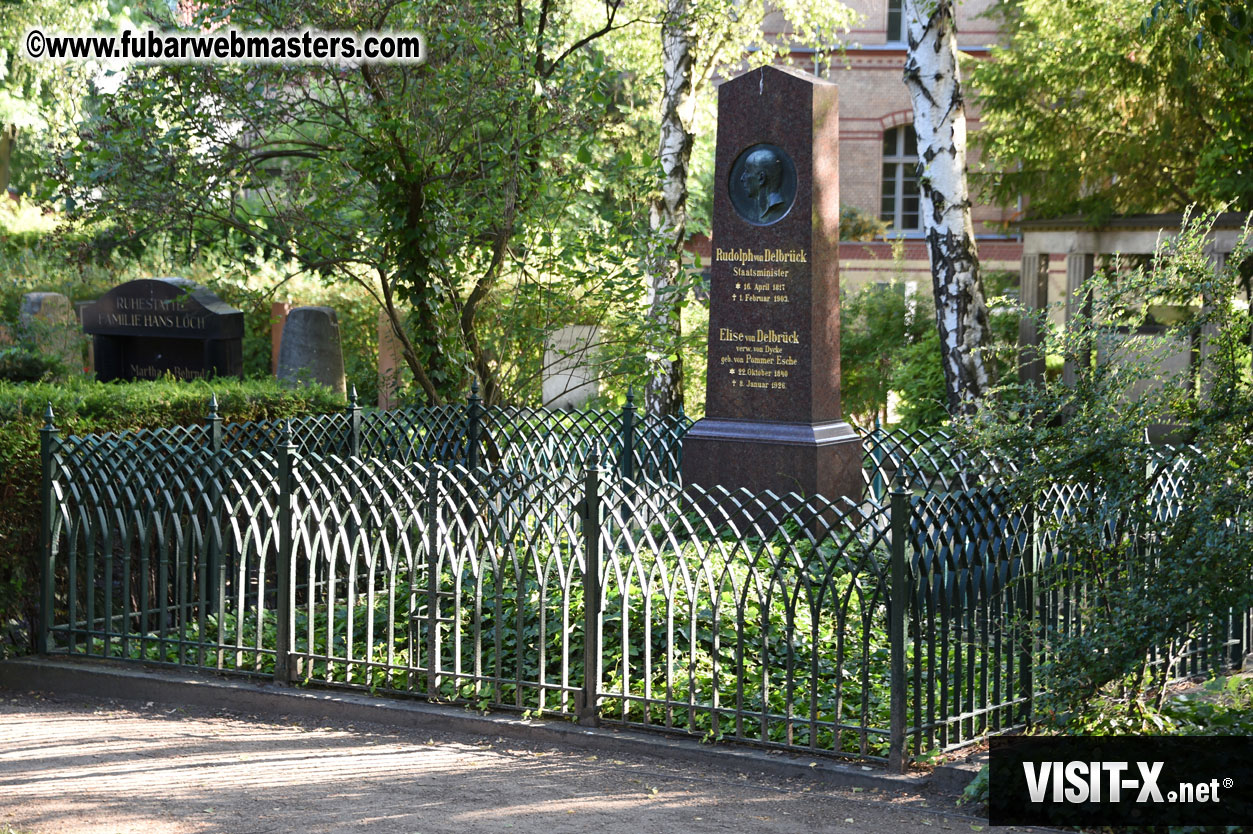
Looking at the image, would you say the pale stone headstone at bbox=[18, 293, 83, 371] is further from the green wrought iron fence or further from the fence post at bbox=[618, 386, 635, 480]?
the green wrought iron fence

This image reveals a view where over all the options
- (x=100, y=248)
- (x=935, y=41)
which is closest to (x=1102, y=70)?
(x=935, y=41)

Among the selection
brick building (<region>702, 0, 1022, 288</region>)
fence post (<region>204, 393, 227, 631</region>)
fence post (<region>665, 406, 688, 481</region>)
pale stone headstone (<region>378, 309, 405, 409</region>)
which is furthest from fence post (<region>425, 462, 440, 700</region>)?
brick building (<region>702, 0, 1022, 288</region>)

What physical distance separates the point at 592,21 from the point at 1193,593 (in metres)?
16.2

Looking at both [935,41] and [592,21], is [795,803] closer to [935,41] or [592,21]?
[935,41]

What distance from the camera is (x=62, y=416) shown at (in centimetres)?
845

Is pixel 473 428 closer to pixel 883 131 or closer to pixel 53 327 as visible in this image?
pixel 53 327

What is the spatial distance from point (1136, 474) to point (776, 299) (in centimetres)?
386

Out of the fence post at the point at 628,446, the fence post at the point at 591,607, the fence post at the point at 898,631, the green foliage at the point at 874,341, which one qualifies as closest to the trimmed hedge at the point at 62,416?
the fence post at the point at 628,446

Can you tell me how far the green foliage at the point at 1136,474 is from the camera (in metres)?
4.86

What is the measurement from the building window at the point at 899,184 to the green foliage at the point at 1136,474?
78.3 ft

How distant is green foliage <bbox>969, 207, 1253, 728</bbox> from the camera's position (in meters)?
4.86

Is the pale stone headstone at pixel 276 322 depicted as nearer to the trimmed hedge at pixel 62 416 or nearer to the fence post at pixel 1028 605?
the trimmed hedge at pixel 62 416

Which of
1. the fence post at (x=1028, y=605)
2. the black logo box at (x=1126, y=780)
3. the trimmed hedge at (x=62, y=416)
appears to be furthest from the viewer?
the trimmed hedge at (x=62, y=416)

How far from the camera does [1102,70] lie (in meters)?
15.9
